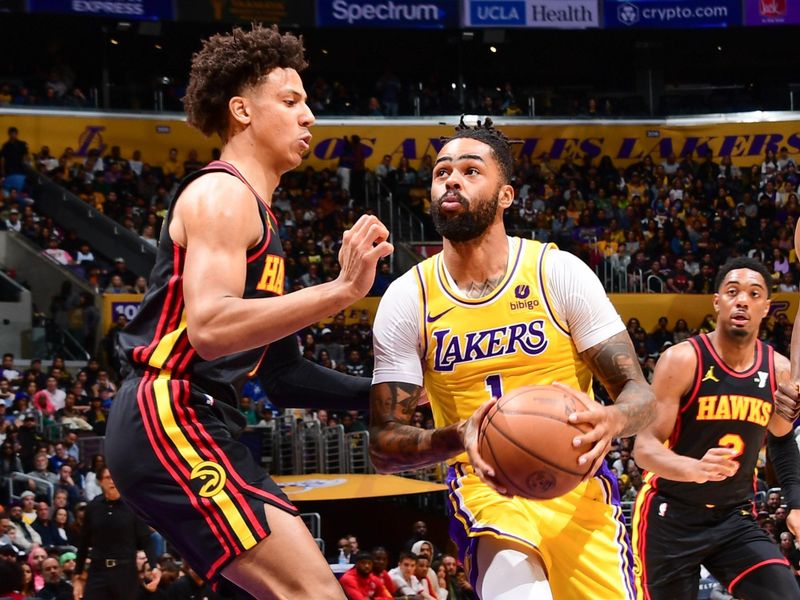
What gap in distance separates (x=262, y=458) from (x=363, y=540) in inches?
71.2

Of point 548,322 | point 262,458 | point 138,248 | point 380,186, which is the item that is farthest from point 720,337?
point 380,186

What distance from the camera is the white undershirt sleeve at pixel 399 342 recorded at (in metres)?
4.71

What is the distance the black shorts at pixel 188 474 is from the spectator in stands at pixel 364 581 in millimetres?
7696

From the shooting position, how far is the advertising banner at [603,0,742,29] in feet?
90.1

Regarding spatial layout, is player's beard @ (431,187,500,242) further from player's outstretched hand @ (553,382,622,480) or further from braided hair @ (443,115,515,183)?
player's outstretched hand @ (553,382,622,480)

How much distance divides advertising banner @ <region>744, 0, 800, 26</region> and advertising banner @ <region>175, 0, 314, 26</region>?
10242mm

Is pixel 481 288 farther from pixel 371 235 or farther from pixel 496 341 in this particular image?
pixel 371 235

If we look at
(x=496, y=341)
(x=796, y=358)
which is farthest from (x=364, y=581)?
(x=496, y=341)

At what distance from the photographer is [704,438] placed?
21.1ft

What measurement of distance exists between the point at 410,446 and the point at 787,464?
11.0 ft

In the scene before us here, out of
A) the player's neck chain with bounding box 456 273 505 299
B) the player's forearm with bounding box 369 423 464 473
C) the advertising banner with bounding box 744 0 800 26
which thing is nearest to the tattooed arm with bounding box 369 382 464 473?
the player's forearm with bounding box 369 423 464 473

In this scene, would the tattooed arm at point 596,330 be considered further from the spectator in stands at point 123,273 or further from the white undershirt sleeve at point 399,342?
the spectator in stands at point 123,273

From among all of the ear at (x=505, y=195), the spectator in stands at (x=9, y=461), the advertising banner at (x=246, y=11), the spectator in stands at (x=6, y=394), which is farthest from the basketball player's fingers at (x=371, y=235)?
the advertising banner at (x=246, y=11)

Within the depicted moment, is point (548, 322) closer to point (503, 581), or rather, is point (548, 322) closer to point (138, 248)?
point (503, 581)
